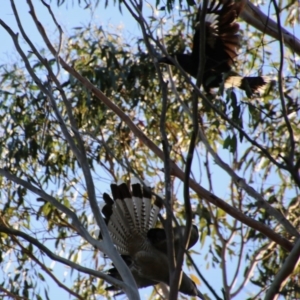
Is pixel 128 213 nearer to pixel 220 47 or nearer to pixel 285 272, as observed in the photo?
pixel 220 47

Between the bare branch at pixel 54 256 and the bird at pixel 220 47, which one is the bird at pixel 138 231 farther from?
the bare branch at pixel 54 256

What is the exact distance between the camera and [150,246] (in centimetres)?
486

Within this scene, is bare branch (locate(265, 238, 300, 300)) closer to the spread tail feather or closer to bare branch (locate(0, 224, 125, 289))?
bare branch (locate(0, 224, 125, 289))

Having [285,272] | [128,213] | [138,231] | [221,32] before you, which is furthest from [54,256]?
[221,32]

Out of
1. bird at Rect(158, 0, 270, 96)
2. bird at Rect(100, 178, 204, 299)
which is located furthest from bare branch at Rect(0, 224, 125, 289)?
bird at Rect(158, 0, 270, 96)

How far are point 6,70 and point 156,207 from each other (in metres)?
1.99

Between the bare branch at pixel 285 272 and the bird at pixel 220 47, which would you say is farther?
the bird at pixel 220 47

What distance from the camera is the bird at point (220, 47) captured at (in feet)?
16.3

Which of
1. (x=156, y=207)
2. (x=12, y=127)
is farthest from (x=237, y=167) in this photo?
(x=12, y=127)

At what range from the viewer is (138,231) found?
5.15 metres

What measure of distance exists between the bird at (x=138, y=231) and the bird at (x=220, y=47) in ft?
3.18

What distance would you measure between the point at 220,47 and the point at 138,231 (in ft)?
Result: 5.16

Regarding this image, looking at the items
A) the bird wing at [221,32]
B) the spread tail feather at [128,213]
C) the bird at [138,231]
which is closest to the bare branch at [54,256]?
the bird at [138,231]

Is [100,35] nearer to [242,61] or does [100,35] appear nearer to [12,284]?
[242,61]
